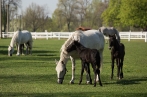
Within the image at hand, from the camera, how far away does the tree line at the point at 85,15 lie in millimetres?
78938

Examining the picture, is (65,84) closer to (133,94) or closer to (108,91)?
(108,91)

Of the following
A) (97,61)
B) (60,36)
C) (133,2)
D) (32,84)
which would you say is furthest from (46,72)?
(133,2)

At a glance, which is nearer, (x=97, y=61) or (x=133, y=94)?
(x=133, y=94)

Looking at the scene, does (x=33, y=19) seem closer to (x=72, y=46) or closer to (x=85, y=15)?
(x=85, y=15)

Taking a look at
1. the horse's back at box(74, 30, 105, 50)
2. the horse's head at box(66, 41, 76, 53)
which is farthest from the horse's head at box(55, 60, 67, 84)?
the horse's back at box(74, 30, 105, 50)

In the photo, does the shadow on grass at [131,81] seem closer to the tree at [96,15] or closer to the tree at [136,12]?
the tree at [136,12]

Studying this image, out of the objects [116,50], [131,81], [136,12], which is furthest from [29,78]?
[136,12]

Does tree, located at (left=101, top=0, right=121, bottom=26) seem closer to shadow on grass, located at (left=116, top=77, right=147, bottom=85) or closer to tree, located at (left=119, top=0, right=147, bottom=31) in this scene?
tree, located at (left=119, top=0, right=147, bottom=31)

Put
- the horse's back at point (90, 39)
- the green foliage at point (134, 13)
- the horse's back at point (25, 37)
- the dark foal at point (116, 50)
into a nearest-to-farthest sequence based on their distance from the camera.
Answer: the horse's back at point (90, 39), the dark foal at point (116, 50), the horse's back at point (25, 37), the green foliage at point (134, 13)

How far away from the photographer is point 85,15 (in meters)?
107

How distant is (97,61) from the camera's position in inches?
495

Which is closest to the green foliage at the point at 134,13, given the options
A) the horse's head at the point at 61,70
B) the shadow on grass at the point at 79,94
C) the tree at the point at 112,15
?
the tree at the point at 112,15

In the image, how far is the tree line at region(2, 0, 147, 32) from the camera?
78.9 metres

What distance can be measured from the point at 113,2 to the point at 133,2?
17919 mm
